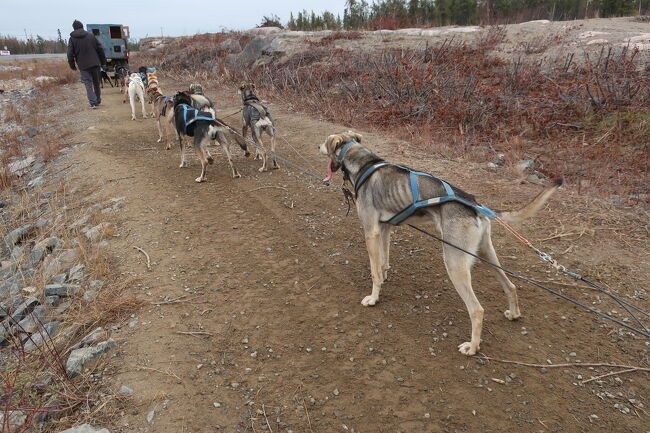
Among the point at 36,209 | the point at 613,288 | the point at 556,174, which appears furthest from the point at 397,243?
the point at 36,209

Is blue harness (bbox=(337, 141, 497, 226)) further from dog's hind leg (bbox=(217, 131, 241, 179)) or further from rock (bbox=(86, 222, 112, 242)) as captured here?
dog's hind leg (bbox=(217, 131, 241, 179))

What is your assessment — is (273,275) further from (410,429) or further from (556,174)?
(556,174)

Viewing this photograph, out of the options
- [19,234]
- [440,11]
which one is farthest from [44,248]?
[440,11]

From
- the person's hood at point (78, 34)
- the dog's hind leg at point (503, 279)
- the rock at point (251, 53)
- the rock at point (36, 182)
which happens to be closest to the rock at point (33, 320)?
the dog's hind leg at point (503, 279)

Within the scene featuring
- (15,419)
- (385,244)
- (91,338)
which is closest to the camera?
(15,419)

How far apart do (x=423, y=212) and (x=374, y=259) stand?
2.21 ft

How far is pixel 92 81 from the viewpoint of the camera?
13.8 metres

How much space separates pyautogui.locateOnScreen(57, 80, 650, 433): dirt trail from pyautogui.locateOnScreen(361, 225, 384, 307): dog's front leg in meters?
0.11

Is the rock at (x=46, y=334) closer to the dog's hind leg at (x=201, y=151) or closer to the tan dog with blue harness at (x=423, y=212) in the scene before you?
the tan dog with blue harness at (x=423, y=212)

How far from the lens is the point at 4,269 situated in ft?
18.2

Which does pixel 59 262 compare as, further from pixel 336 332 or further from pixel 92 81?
pixel 92 81

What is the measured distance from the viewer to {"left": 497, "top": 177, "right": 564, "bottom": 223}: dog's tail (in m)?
2.86

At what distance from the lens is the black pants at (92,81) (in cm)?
1318

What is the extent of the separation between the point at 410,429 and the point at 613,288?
8.48 ft
